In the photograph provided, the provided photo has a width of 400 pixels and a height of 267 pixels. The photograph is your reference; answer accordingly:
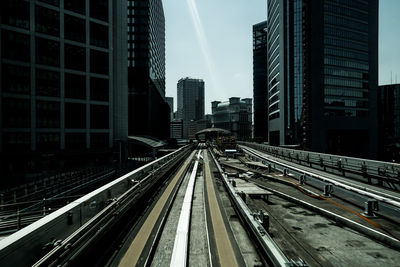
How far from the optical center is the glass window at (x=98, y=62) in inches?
1451

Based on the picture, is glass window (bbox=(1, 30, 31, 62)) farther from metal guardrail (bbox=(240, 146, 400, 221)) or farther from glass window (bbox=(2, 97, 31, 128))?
metal guardrail (bbox=(240, 146, 400, 221))

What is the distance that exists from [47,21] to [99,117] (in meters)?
18.5

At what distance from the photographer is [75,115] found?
113ft

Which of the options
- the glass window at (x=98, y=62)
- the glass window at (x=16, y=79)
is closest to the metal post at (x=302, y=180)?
the glass window at (x=98, y=62)

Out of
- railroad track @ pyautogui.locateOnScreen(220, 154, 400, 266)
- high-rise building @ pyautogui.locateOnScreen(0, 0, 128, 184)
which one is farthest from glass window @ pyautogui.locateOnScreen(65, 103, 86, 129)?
railroad track @ pyautogui.locateOnScreen(220, 154, 400, 266)

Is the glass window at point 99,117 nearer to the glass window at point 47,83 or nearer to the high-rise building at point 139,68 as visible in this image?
the glass window at point 47,83

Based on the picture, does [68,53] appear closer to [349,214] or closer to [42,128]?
[42,128]

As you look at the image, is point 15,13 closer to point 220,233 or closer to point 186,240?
point 186,240

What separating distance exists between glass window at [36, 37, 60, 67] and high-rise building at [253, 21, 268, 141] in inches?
4699

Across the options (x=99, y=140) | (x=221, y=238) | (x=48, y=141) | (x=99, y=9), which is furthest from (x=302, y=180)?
(x=99, y=9)

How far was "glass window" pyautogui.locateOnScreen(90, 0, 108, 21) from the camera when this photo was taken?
37250 millimetres

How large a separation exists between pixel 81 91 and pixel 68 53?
7162 mm

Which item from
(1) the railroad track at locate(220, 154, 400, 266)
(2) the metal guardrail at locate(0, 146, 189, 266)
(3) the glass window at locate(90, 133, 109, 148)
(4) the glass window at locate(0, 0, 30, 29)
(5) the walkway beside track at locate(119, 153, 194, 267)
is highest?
(4) the glass window at locate(0, 0, 30, 29)

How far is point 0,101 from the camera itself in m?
28.0
